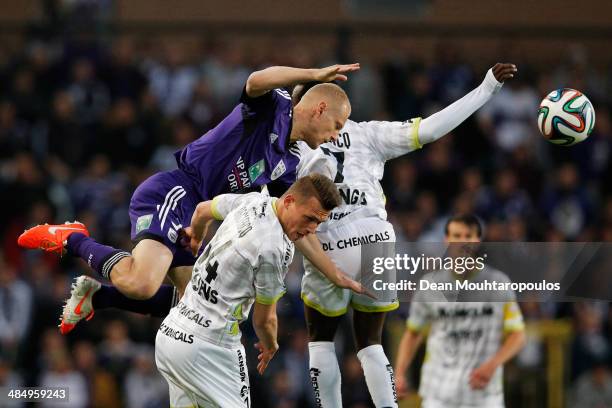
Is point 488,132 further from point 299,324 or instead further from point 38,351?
point 38,351

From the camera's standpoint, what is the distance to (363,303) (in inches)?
326

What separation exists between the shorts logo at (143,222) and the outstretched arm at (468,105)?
6.46 feet

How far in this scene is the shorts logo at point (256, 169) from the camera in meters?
8.00

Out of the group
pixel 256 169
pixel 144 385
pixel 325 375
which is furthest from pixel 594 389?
pixel 256 169

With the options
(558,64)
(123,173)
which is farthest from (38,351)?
(558,64)

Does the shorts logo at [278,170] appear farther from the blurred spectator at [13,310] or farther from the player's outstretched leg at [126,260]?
the blurred spectator at [13,310]

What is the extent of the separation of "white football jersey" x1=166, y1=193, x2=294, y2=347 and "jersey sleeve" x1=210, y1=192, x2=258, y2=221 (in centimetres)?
11

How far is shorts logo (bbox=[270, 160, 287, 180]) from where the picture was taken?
8.05 m

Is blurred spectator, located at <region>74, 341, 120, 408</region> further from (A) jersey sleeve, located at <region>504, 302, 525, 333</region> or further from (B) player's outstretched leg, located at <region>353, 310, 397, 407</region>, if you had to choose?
(B) player's outstretched leg, located at <region>353, 310, 397, 407</region>

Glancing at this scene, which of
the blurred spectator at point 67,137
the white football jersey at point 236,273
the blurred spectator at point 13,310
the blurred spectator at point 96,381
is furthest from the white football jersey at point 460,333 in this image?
the blurred spectator at point 67,137

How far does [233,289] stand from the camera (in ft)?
22.6

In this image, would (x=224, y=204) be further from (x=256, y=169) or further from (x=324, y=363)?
(x=324, y=363)

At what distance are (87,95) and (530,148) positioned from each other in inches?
225

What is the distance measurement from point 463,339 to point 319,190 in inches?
140
